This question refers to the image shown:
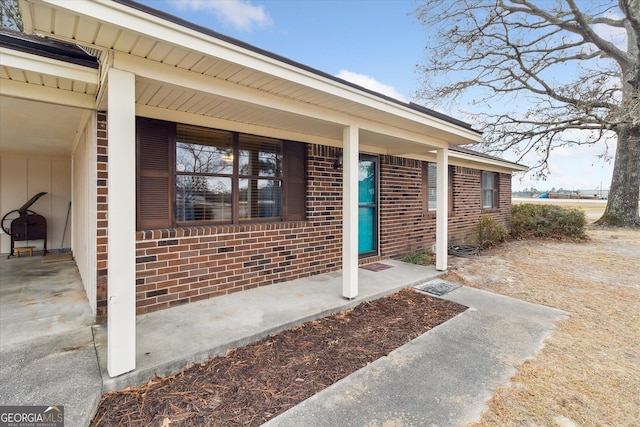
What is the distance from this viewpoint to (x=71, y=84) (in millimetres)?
3023

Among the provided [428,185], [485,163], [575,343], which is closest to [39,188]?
[428,185]

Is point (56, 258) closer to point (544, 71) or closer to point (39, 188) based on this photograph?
point (39, 188)

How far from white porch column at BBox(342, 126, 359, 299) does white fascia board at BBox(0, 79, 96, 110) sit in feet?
9.95

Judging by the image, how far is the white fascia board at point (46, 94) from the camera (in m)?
2.88

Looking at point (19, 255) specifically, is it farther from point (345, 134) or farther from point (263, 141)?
point (345, 134)

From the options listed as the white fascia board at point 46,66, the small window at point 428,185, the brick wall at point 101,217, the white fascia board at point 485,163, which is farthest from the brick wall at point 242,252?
the white fascia board at point 485,163

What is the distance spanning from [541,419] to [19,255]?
32.8 feet

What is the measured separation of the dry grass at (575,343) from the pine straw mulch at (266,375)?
115 cm

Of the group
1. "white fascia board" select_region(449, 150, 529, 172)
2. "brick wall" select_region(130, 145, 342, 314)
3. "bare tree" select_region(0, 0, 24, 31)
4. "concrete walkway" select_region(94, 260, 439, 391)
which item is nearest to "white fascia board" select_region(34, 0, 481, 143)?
"brick wall" select_region(130, 145, 342, 314)

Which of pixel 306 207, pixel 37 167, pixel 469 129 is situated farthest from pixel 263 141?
pixel 37 167

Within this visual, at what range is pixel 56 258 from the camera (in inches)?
265

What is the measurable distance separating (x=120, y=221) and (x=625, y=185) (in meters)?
18.8

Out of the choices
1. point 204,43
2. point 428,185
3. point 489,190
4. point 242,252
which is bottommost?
point 242,252

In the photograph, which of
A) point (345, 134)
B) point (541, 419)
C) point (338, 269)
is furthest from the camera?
point (338, 269)
